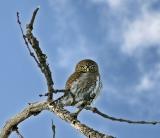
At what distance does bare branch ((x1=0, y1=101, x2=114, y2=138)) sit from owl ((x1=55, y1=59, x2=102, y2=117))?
38 cm

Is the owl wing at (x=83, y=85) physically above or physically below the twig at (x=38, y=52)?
above

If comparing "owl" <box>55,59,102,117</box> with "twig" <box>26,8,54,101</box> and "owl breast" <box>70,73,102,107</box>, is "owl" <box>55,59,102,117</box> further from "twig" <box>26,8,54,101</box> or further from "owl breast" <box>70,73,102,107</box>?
"twig" <box>26,8,54,101</box>

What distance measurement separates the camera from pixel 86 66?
8.78 m

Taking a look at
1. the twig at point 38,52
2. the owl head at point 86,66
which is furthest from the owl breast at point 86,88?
the twig at point 38,52

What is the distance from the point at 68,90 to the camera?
8750 mm

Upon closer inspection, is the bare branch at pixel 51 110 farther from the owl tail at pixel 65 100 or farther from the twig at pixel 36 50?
the twig at pixel 36 50

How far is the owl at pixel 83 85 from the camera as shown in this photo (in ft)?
28.1

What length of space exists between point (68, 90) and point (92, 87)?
1.45ft

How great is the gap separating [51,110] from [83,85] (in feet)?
5.10

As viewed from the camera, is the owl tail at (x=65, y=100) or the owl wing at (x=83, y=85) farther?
the owl tail at (x=65, y=100)

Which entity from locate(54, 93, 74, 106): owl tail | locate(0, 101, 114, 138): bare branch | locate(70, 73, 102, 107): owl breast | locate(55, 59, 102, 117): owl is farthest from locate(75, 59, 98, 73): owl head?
locate(0, 101, 114, 138): bare branch

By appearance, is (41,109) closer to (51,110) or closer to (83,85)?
(51,110)

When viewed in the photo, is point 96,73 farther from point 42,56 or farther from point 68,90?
point 42,56

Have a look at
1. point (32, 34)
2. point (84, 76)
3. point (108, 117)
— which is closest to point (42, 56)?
point (32, 34)
